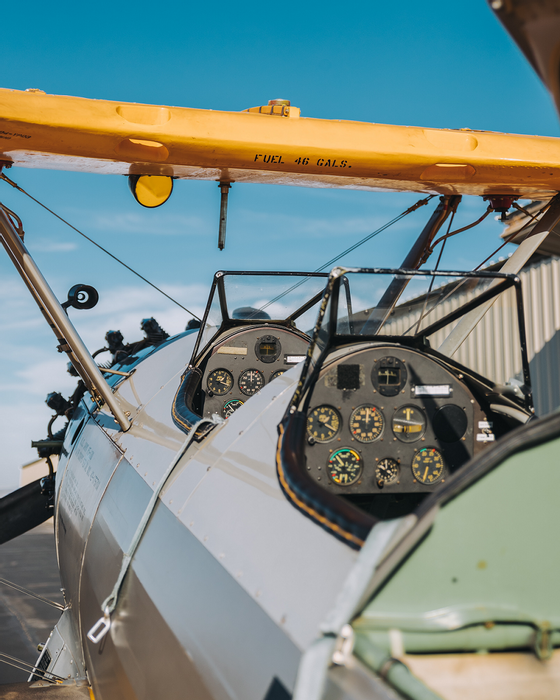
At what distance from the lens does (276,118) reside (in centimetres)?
388

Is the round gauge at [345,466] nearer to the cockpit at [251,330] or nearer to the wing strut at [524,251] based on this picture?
the wing strut at [524,251]

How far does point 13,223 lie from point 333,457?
249 centimetres

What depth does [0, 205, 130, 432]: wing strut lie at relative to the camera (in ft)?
→ 11.1

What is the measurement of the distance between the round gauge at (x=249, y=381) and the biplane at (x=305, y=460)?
2 centimetres

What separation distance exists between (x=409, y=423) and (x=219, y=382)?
268 centimetres

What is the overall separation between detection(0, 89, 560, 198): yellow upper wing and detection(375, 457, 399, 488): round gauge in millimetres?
2213

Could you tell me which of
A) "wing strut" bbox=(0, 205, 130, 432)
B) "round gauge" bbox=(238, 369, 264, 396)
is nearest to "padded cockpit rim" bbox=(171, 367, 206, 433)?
"wing strut" bbox=(0, 205, 130, 432)

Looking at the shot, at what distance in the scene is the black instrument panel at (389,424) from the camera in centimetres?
263

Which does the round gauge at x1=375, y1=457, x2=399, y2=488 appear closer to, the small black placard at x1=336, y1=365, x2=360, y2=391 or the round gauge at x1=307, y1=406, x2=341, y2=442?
the round gauge at x1=307, y1=406, x2=341, y2=442

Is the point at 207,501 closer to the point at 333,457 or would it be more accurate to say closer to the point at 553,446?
the point at 333,457

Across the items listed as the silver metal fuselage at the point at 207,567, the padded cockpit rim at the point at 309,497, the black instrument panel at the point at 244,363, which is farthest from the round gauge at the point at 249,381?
the padded cockpit rim at the point at 309,497

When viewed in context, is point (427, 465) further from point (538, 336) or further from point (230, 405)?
point (538, 336)

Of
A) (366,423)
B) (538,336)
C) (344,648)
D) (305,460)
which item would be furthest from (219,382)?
(538,336)

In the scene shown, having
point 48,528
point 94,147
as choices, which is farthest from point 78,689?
point 48,528
